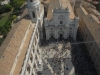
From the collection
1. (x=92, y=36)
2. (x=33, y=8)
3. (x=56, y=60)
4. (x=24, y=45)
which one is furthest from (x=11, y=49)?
(x=92, y=36)

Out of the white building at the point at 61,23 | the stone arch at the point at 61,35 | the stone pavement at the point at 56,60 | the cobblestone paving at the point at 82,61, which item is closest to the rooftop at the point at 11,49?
the white building at the point at 61,23

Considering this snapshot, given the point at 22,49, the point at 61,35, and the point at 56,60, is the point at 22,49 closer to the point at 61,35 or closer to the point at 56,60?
the point at 56,60

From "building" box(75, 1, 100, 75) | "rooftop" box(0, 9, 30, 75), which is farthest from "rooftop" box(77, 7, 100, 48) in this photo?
"rooftop" box(0, 9, 30, 75)

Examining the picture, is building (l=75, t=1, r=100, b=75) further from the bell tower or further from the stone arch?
the bell tower

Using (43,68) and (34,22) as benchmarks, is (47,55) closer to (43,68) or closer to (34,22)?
(43,68)

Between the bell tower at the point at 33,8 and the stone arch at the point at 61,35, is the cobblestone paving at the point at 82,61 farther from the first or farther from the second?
the bell tower at the point at 33,8

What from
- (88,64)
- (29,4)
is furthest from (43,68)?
(29,4)
